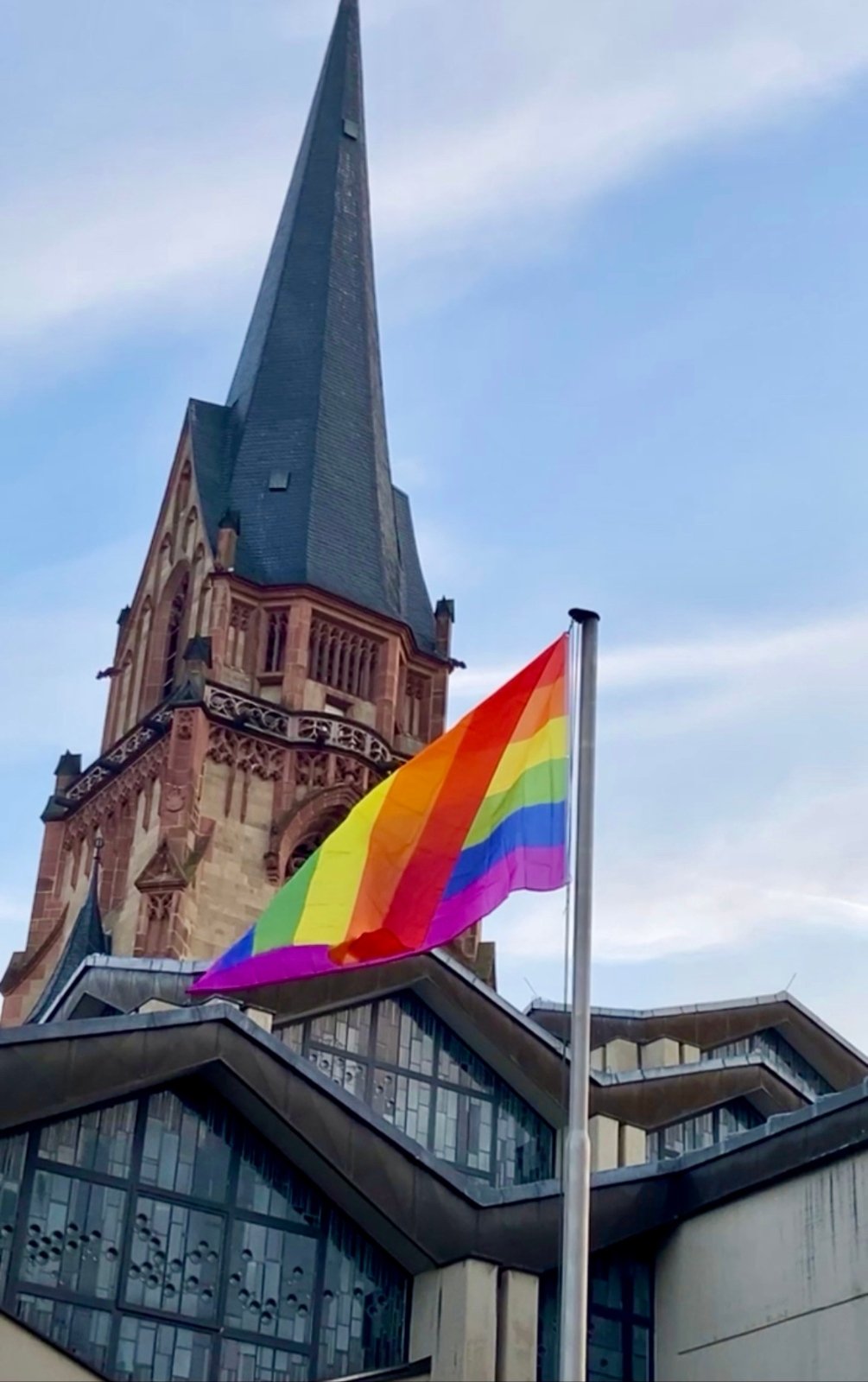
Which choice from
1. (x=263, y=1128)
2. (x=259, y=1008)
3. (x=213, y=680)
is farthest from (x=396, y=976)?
(x=213, y=680)

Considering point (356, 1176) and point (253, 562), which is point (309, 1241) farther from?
point (253, 562)

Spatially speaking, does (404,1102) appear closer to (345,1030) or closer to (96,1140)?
(345,1030)

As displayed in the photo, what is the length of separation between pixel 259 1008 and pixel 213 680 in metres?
26.8

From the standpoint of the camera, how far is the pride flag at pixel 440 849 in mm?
19922

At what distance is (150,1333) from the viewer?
77.8 feet

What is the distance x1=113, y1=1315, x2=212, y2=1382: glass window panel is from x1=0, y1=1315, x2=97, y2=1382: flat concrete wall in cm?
49

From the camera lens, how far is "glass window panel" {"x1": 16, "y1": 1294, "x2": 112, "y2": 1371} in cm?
2312

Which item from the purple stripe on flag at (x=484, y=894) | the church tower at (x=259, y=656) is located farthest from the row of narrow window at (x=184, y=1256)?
the church tower at (x=259, y=656)

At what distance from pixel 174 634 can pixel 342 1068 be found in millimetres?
32671

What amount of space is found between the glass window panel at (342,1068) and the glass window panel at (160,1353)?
28.7 feet

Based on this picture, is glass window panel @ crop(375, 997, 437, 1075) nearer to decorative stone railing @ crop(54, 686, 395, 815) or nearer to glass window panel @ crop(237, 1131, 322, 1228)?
glass window panel @ crop(237, 1131, 322, 1228)

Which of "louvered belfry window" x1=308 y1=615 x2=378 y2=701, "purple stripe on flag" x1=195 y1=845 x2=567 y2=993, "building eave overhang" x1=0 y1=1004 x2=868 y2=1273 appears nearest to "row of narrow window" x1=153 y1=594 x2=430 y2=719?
"louvered belfry window" x1=308 y1=615 x2=378 y2=701

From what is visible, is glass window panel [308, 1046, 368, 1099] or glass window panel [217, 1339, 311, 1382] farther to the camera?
glass window panel [308, 1046, 368, 1099]

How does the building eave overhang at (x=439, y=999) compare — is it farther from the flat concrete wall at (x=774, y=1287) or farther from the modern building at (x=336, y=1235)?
the flat concrete wall at (x=774, y=1287)
